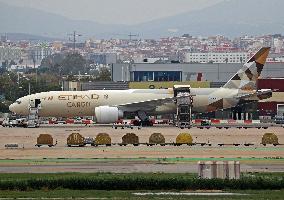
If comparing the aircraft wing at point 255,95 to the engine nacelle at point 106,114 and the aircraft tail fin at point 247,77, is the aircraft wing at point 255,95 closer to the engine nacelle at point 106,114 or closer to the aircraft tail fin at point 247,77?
the aircraft tail fin at point 247,77

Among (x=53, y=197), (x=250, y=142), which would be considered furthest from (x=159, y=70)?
(x=53, y=197)

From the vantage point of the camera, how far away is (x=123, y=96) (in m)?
100

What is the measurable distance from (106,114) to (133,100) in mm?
4297

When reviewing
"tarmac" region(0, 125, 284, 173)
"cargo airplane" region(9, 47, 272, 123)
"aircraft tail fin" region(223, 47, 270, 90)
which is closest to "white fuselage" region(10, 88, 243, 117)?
"cargo airplane" region(9, 47, 272, 123)

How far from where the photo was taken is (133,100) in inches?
3932

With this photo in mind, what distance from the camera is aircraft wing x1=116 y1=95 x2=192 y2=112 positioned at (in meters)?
98.7

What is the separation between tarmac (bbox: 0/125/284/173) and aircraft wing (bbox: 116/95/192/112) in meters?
20.2

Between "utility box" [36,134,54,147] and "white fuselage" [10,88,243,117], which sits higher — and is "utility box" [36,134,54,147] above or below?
below

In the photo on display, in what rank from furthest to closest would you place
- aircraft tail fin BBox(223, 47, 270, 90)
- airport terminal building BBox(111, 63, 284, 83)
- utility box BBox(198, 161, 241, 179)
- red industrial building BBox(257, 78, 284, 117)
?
1. airport terminal building BBox(111, 63, 284, 83)
2. red industrial building BBox(257, 78, 284, 117)
3. aircraft tail fin BBox(223, 47, 270, 90)
4. utility box BBox(198, 161, 241, 179)

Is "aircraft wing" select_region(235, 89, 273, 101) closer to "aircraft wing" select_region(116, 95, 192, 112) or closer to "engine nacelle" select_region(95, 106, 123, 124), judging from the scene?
"aircraft wing" select_region(116, 95, 192, 112)

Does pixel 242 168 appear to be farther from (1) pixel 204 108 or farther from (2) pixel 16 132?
(1) pixel 204 108

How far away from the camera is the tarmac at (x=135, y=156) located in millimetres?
49438

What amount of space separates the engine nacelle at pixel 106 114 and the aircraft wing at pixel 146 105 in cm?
147

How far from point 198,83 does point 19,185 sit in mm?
91387
